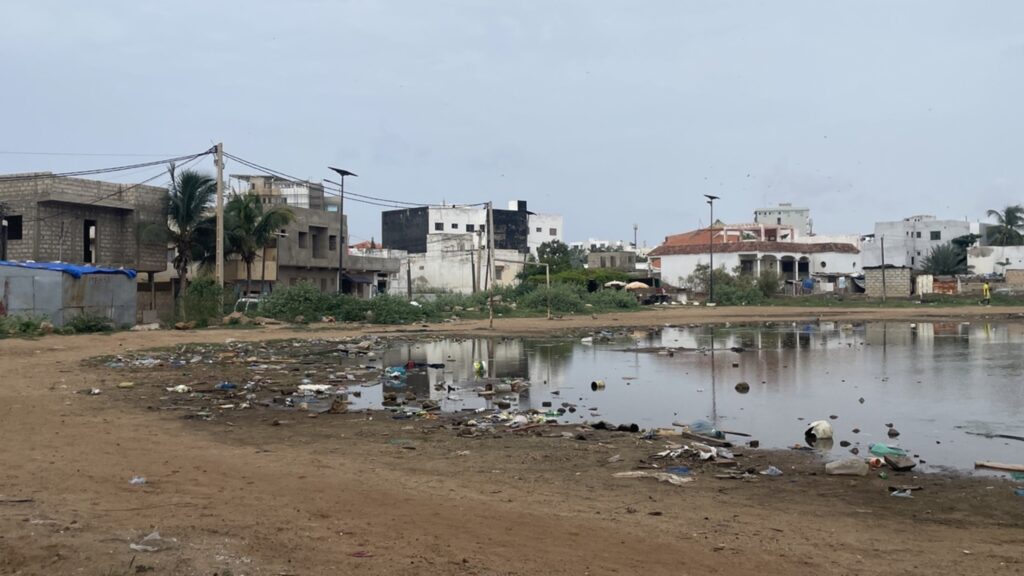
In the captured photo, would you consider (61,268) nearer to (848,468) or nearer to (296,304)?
(296,304)

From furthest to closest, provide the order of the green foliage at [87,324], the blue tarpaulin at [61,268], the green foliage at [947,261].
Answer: the green foliage at [947,261]
the green foliage at [87,324]
the blue tarpaulin at [61,268]

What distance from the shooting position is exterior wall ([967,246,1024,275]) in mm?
67438

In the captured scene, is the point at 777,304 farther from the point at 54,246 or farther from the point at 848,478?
the point at 848,478

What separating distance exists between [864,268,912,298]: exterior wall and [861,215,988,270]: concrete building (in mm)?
14919

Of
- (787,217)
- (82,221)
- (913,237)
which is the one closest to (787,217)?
(787,217)

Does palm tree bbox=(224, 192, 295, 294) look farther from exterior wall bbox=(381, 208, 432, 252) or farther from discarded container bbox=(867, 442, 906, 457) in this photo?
exterior wall bbox=(381, 208, 432, 252)

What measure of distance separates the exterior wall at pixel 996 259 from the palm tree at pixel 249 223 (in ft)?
185

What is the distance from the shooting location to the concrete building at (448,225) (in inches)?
3142

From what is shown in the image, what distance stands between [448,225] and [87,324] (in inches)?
2272

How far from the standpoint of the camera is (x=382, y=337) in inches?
1091

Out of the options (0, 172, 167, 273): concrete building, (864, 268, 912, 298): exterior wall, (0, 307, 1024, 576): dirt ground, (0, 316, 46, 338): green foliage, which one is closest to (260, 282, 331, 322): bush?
(0, 172, 167, 273): concrete building

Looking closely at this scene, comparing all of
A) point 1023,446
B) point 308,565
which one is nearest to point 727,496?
point 308,565

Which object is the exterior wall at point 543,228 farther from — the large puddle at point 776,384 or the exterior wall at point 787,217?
the large puddle at point 776,384

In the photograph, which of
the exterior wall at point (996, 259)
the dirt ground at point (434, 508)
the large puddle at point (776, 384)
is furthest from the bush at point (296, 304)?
the exterior wall at point (996, 259)
